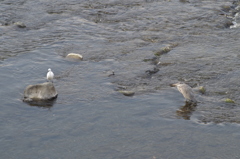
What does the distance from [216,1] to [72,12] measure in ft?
24.0

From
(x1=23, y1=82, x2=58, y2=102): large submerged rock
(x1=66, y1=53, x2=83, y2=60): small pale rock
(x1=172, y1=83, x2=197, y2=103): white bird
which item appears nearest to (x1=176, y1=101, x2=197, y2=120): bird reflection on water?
(x1=172, y1=83, x2=197, y2=103): white bird

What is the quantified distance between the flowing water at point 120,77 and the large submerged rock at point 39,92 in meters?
0.25

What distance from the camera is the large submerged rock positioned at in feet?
34.8

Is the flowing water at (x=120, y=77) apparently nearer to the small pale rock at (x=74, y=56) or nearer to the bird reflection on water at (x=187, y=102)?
the bird reflection on water at (x=187, y=102)

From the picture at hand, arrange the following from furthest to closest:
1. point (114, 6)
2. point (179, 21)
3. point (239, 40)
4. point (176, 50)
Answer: point (114, 6) → point (179, 21) → point (239, 40) → point (176, 50)

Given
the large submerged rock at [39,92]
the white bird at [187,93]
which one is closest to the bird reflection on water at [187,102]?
the white bird at [187,93]

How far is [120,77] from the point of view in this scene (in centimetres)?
1216

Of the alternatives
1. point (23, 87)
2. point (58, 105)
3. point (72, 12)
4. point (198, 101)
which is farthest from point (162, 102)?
point (72, 12)

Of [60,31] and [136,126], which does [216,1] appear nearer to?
[60,31]

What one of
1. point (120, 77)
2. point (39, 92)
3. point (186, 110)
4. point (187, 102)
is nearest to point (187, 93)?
point (187, 102)

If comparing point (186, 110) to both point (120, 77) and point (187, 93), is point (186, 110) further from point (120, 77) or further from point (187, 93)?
point (120, 77)

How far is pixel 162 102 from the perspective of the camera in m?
10.7

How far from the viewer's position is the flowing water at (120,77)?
29.2 feet

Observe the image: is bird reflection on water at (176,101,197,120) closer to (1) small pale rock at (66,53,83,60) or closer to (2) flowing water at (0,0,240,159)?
(2) flowing water at (0,0,240,159)
